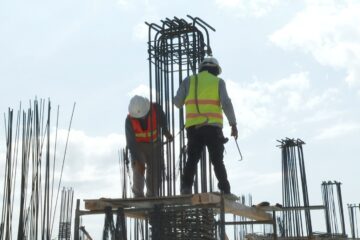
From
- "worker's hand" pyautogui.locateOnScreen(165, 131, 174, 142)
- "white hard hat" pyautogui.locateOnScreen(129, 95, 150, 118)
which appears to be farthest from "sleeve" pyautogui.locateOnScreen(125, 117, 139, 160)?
"worker's hand" pyautogui.locateOnScreen(165, 131, 174, 142)

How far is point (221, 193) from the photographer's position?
7984 mm

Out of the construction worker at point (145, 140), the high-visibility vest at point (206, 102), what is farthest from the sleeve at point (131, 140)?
the high-visibility vest at point (206, 102)

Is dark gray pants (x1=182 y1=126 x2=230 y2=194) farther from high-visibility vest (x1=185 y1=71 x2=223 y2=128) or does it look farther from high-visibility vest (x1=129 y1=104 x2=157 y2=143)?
high-visibility vest (x1=129 y1=104 x2=157 y2=143)

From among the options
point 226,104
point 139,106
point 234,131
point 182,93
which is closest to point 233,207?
point 234,131

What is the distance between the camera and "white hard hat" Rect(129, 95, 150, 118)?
30.9 ft

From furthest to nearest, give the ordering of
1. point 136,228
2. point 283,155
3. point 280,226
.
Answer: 1. point 280,226
2. point 283,155
3. point 136,228

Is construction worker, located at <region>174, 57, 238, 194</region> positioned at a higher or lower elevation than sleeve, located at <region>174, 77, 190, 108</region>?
lower

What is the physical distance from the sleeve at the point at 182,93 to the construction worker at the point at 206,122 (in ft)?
0.19

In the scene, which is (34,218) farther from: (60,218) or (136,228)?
(60,218)

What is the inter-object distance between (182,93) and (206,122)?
59 cm

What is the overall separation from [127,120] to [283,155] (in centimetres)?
1116

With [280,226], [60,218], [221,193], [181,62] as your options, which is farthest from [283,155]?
[221,193]

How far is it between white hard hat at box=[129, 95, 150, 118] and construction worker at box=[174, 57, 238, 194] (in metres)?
1.04

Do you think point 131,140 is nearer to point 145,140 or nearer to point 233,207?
point 145,140
